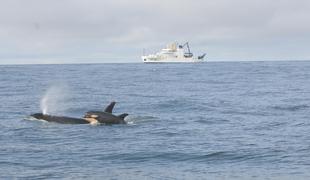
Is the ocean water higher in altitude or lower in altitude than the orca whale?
lower

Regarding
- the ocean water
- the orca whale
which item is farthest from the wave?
the orca whale

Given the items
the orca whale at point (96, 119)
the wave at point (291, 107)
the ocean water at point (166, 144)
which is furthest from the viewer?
the wave at point (291, 107)

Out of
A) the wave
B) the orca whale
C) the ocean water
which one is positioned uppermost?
the orca whale

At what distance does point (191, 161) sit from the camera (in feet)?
77.7

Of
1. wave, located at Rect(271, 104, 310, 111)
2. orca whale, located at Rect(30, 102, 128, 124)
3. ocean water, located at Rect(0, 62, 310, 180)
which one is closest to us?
ocean water, located at Rect(0, 62, 310, 180)

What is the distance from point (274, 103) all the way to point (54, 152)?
25751mm

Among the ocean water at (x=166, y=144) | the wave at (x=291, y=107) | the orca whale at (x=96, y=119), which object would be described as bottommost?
the wave at (x=291, y=107)

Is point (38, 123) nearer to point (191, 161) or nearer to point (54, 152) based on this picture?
point (54, 152)

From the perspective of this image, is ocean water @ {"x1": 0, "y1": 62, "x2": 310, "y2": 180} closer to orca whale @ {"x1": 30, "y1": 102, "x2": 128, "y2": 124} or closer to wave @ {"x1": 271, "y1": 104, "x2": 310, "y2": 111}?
wave @ {"x1": 271, "y1": 104, "x2": 310, "y2": 111}

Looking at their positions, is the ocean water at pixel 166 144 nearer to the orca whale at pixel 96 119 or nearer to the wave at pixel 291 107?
the wave at pixel 291 107

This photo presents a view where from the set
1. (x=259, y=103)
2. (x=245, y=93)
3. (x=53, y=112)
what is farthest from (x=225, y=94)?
(x=53, y=112)

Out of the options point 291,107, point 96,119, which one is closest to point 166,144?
point 96,119

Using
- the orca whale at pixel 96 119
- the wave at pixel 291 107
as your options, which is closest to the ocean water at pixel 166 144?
the wave at pixel 291 107

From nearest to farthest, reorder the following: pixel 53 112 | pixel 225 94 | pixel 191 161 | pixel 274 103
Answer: pixel 191 161
pixel 53 112
pixel 274 103
pixel 225 94
